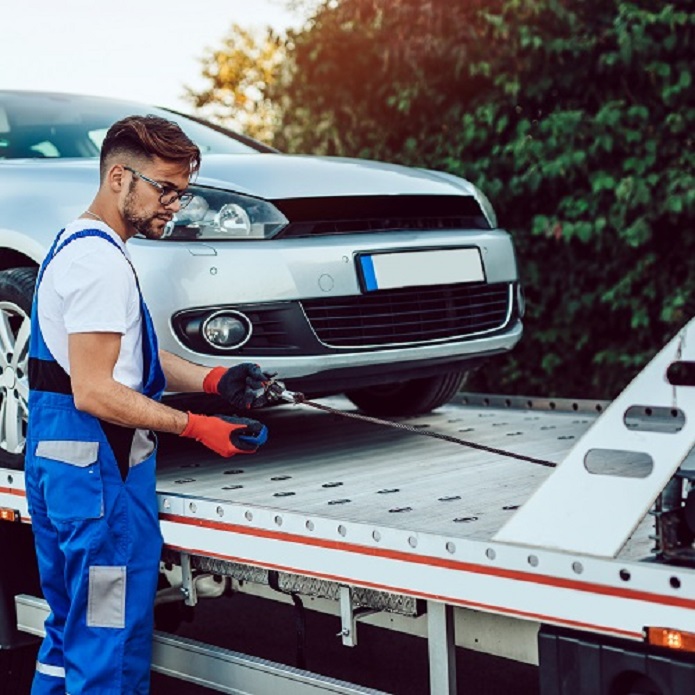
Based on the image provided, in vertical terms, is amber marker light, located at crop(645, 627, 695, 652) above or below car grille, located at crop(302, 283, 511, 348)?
below

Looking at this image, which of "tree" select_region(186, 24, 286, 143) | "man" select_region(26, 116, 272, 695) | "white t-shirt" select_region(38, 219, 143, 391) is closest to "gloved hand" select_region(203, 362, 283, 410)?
"man" select_region(26, 116, 272, 695)

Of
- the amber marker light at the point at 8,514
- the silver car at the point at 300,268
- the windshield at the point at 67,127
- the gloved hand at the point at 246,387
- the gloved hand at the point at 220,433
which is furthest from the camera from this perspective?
the windshield at the point at 67,127

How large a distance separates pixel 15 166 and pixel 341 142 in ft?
17.2

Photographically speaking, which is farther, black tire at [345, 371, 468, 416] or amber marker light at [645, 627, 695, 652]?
black tire at [345, 371, 468, 416]

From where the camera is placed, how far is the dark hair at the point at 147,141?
267 centimetres

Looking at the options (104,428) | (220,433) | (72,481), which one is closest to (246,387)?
(220,433)

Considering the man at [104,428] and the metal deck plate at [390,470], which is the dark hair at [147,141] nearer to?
the man at [104,428]

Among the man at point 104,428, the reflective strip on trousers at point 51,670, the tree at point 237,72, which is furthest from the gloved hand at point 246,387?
the tree at point 237,72

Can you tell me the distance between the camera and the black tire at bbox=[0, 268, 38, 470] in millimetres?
3434

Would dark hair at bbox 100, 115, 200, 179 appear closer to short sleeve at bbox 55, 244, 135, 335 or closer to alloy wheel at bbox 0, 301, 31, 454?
short sleeve at bbox 55, 244, 135, 335

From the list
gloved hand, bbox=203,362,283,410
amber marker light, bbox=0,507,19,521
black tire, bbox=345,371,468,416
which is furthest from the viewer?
black tire, bbox=345,371,468,416

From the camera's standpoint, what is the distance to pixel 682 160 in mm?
6910

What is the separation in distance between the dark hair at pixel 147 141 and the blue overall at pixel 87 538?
223 mm

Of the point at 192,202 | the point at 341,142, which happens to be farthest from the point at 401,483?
the point at 341,142
